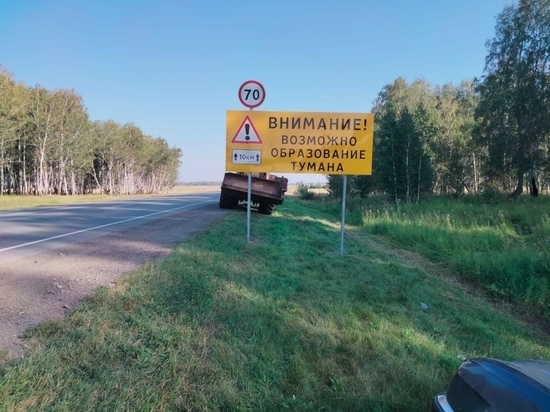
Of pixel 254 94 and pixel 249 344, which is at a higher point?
pixel 254 94

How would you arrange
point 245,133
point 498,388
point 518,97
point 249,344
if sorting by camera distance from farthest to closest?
point 518,97 → point 245,133 → point 249,344 → point 498,388

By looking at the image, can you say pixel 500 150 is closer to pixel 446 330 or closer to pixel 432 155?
pixel 432 155

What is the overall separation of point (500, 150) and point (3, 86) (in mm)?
43148

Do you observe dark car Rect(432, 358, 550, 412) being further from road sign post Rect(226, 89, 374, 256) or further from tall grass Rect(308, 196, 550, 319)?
Answer: road sign post Rect(226, 89, 374, 256)

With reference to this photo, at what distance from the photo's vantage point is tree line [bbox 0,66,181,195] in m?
38.8

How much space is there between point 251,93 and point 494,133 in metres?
27.6

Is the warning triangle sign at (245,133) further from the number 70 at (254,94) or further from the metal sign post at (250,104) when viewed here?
the number 70 at (254,94)

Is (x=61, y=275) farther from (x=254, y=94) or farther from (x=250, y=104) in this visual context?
(x=254, y=94)

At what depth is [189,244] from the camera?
7.48 meters

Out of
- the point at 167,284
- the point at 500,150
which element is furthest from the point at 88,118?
the point at 167,284

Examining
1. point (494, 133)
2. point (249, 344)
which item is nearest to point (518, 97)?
point (494, 133)

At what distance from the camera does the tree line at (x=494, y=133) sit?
2683cm

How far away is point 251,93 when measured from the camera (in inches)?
320

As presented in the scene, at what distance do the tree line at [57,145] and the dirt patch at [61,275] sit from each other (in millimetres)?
33475
